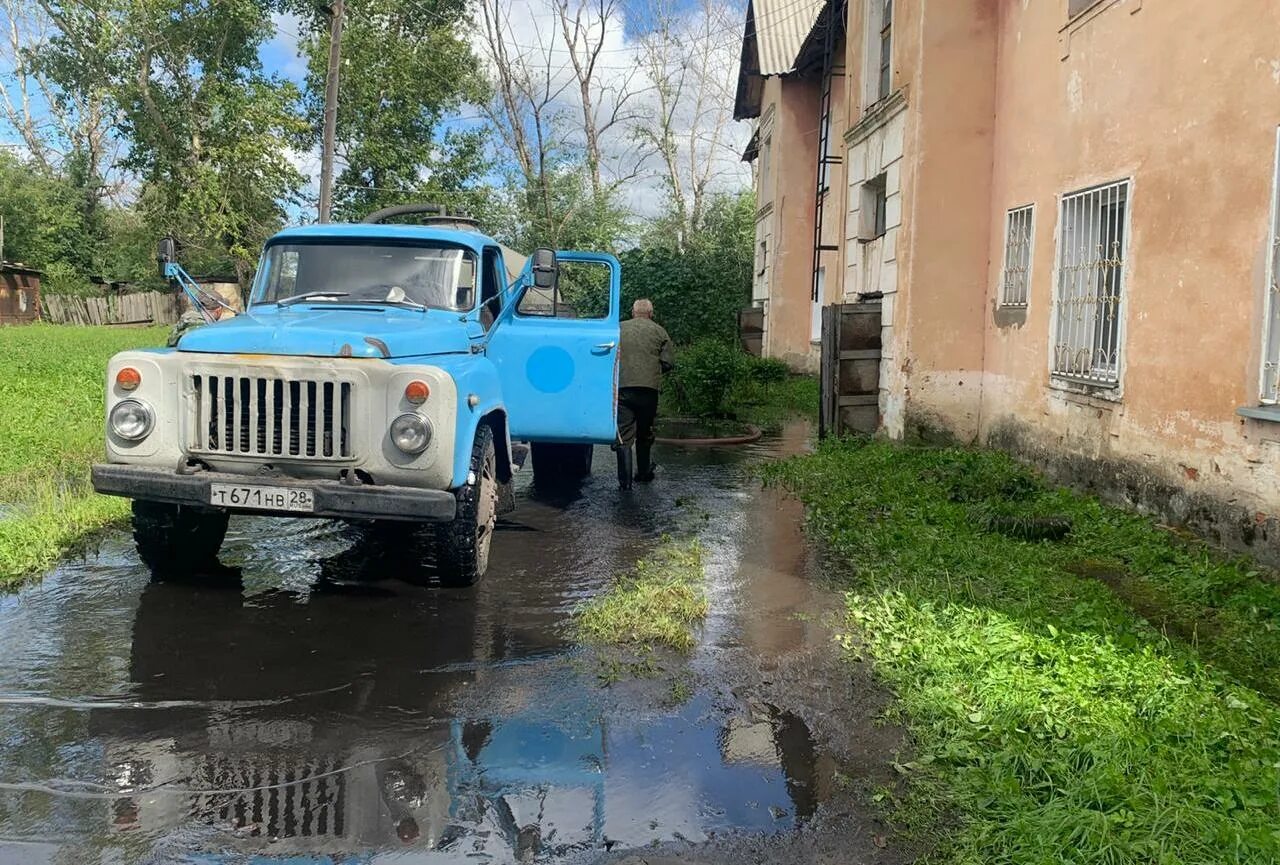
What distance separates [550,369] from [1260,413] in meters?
4.43

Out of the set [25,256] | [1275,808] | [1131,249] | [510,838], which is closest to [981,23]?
[1131,249]

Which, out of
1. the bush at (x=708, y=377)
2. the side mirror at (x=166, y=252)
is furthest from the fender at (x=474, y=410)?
the bush at (x=708, y=377)

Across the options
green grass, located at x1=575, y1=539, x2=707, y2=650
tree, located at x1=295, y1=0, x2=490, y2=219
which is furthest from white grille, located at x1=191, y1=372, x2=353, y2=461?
tree, located at x1=295, y1=0, x2=490, y2=219

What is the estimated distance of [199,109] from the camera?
32.0 meters

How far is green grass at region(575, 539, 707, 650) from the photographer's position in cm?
503

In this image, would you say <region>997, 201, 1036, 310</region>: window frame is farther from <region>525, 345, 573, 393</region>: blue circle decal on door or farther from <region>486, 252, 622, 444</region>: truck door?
<region>525, 345, 573, 393</region>: blue circle decal on door

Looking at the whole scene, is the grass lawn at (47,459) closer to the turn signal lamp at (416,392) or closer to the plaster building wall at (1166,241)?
the turn signal lamp at (416,392)

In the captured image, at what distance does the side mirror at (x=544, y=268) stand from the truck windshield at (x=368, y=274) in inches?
17.3

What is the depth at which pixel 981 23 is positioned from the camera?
1026 cm

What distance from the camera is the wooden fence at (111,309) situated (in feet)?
130

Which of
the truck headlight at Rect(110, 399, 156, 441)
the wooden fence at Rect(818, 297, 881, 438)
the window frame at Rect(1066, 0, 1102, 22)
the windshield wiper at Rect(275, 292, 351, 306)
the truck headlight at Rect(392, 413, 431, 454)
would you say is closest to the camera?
the truck headlight at Rect(392, 413, 431, 454)

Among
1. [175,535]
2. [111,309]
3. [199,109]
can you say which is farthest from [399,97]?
[175,535]

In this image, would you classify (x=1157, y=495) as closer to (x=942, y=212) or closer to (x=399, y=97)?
(x=942, y=212)

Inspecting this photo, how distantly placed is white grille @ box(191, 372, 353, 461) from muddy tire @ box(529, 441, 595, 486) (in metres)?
4.29
